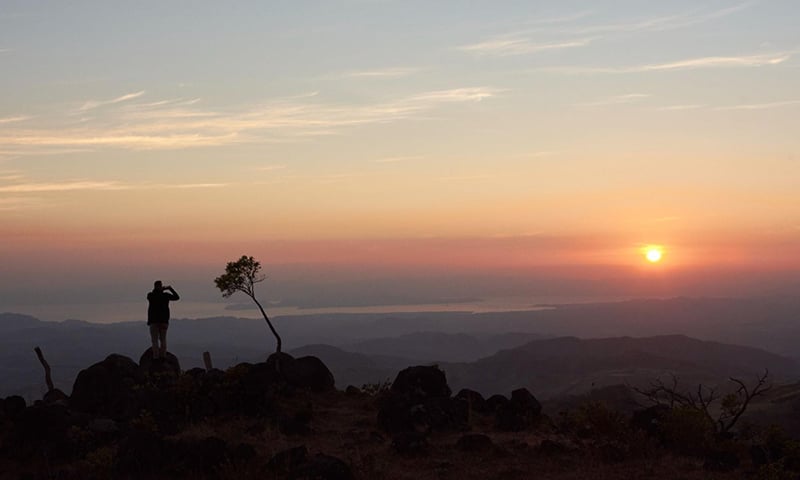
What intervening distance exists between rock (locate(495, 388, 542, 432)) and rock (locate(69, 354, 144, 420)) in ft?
49.0

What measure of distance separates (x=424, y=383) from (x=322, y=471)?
13.0 metres

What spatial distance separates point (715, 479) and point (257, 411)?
16.5 meters

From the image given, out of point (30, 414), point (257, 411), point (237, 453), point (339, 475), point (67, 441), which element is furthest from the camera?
point (257, 411)

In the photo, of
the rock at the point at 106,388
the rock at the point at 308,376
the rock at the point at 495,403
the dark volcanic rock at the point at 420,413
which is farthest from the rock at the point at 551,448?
the rock at the point at 106,388

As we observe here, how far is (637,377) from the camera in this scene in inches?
7111

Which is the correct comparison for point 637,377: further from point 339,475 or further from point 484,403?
point 339,475


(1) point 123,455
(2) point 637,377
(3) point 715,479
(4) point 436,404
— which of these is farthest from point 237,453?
(2) point 637,377

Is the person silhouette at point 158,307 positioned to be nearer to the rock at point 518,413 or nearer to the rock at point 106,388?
the rock at point 106,388

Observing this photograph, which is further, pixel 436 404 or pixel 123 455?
pixel 436 404

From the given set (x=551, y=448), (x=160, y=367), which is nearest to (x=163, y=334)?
(x=160, y=367)

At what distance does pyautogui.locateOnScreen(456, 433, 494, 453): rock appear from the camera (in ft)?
72.4

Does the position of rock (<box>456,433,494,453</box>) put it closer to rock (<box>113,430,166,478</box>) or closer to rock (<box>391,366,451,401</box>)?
rock (<box>391,366,451,401</box>)

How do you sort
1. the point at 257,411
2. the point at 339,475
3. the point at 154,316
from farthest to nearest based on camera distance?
1. the point at 154,316
2. the point at 257,411
3. the point at 339,475

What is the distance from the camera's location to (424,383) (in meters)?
30.4
